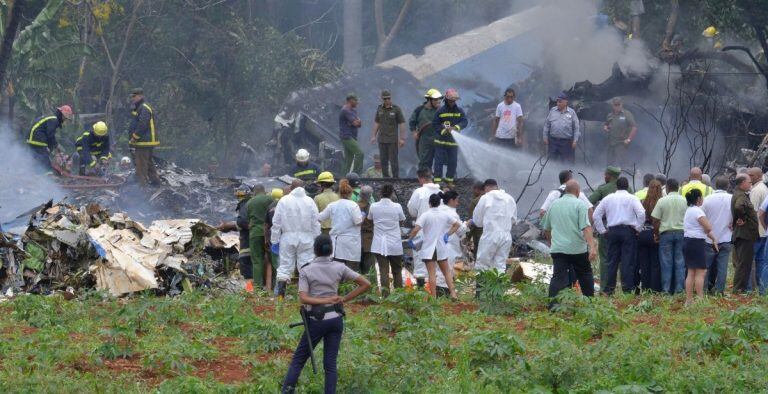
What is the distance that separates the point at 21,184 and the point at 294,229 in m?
8.08

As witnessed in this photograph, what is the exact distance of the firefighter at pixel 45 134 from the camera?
21.4m

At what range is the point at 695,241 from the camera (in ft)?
44.8

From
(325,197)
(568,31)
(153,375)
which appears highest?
(568,31)

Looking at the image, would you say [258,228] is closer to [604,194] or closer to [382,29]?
[604,194]

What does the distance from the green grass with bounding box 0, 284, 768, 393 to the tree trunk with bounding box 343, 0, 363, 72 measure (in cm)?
2454

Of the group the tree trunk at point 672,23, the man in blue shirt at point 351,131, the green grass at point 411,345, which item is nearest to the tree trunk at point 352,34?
the tree trunk at point 672,23

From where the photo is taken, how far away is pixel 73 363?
11.3 metres

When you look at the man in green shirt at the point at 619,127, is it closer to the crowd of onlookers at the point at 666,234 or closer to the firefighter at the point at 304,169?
the firefighter at the point at 304,169

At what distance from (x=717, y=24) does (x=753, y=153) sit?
14.8 feet

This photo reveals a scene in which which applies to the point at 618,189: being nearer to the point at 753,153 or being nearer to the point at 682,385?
the point at 682,385

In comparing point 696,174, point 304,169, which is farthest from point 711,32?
point 696,174

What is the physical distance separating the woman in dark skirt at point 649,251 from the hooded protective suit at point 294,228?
4026mm

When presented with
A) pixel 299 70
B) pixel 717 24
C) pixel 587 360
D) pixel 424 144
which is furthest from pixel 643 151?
pixel 587 360

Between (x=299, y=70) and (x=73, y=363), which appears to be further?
(x=299, y=70)
